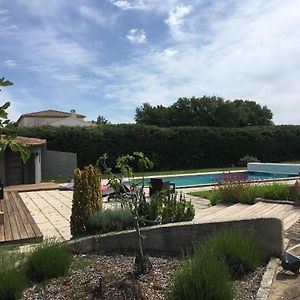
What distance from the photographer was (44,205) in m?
11.9

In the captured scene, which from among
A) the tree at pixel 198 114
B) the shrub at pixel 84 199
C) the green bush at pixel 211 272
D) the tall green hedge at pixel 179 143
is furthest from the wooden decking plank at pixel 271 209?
the tree at pixel 198 114

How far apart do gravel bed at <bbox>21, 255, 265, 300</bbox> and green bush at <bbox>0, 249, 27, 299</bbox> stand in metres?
0.11

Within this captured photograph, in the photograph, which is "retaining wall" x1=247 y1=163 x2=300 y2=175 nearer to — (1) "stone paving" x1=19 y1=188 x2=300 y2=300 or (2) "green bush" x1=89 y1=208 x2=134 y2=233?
(1) "stone paving" x1=19 y1=188 x2=300 y2=300

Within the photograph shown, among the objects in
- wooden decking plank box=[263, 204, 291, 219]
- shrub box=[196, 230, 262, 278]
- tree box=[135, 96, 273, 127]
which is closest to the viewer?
shrub box=[196, 230, 262, 278]

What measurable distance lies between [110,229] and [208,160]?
24.8 meters

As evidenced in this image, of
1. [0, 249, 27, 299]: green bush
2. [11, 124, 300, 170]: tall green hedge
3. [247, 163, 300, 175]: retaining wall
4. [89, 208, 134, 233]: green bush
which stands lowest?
[0, 249, 27, 299]: green bush

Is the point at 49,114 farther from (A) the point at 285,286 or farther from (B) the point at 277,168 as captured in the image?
(A) the point at 285,286

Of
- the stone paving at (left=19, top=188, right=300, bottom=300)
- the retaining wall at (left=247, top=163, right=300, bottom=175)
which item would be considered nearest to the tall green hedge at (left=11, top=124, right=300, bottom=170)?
the retaining wall at (left=247, top=163, right=300, bottom=175)

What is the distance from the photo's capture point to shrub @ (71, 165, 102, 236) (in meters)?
6.21

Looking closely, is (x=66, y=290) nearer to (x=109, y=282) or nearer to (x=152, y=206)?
(x=109, y=282)

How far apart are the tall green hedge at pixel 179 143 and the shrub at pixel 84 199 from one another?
1877 cm

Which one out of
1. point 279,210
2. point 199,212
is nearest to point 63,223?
point 199,212

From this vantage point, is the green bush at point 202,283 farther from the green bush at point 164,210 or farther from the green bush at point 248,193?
the green bush at point 248,193

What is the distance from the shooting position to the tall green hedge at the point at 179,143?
83.7 feet
